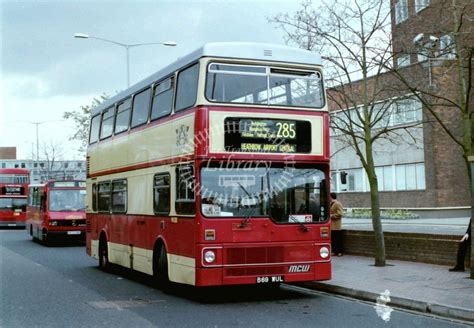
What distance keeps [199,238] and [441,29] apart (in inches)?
284

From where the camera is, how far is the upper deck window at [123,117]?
1496 cm

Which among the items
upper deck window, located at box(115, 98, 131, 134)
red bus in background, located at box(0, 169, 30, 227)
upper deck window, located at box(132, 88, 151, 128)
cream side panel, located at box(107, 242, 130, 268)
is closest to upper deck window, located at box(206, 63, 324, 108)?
upper deck window, located at box(132, 88, 151, 128)

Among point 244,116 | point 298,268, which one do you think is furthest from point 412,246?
point 244,116

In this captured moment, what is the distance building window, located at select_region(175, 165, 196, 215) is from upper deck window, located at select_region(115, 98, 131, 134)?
12.9 ft

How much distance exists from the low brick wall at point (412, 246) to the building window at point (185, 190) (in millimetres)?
6380

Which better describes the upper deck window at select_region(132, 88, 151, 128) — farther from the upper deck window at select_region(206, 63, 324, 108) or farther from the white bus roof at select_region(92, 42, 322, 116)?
the upper deck window at select_region(206, 63, 324, 108)

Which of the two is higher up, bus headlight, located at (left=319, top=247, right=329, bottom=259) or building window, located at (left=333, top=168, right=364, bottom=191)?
building window, located at (left=333, top=168, right=364, bottom=191)

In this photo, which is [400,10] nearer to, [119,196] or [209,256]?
[119,196]

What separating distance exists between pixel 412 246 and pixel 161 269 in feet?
21.3

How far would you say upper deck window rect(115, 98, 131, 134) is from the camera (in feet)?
49.1

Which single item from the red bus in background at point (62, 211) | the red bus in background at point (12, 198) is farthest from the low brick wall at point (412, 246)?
the red bus in background at point (12, 198)

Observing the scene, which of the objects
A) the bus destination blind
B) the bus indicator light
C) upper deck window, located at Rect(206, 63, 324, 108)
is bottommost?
the bus indicator light

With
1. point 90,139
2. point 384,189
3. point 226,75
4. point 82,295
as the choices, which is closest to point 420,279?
point 226,75

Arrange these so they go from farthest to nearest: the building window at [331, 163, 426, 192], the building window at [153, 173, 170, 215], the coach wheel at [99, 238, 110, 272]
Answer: the building window at [331, 163, 426, 192] < the coach wheel at [99, 238, 110, 272] < the building window at [153, 173, 170, 215]
